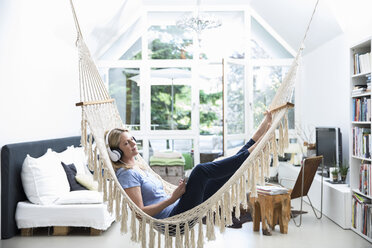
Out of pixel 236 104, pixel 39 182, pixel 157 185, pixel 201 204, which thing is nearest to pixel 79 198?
pixel 39 182

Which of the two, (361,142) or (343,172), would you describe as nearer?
(361,142)

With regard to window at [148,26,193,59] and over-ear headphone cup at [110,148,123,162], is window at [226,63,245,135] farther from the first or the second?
over-ear headphone cup at [110,148,123,162]

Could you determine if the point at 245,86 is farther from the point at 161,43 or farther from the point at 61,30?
the point at 61,30

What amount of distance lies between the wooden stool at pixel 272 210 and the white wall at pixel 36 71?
2.32 metres

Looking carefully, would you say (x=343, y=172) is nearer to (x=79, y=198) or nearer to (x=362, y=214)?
(x=362, y=214)

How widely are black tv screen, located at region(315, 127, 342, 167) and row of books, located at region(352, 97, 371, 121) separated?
73cm

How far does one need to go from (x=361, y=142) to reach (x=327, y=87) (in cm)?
186

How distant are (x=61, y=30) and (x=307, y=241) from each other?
3.45m

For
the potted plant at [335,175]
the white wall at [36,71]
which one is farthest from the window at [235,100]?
the white wall at [36,71]

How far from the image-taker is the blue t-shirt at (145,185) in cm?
216

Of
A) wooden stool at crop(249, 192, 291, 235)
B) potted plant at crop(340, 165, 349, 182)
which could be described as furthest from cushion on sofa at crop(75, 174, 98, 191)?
potted plant at crop(340, 165, 349, 182)

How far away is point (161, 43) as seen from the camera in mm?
6203

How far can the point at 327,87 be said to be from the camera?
5.07 meters

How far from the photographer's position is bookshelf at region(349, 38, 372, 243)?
325 cm
